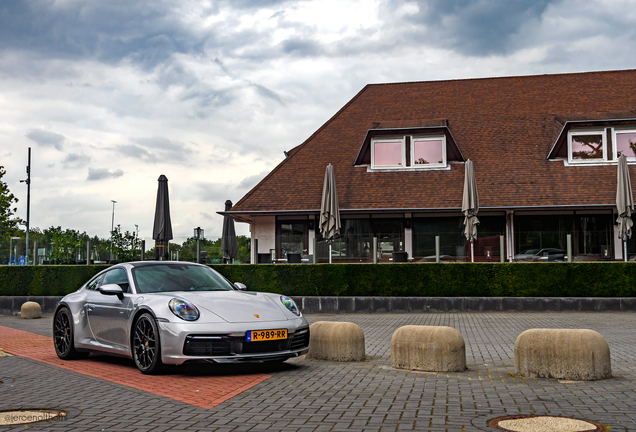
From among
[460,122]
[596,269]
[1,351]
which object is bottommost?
[1,351]

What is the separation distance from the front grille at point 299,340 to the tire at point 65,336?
3.29 metres

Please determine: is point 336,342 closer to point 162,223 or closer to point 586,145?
point 162,223

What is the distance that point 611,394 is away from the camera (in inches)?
259

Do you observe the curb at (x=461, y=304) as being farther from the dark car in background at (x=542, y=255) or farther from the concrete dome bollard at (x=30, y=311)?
the concrete dome bollard at (x=30, y=311)

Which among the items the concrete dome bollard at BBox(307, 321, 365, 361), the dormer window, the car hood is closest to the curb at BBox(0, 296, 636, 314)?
the dormer window

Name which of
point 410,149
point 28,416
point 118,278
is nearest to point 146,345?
point 118,278

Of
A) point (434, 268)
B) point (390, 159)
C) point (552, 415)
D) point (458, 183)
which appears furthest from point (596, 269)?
point (552, 415)

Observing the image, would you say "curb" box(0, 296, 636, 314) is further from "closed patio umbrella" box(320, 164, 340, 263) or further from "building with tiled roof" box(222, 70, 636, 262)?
"closed patio umbrella" box(320, 164, 340, 263)

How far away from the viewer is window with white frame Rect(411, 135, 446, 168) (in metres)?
27.1

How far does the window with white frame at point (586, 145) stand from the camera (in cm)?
2620

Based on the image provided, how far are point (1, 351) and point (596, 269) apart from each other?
15176mm

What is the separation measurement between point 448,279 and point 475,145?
966 cm

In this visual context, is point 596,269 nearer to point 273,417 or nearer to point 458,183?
point 458,183

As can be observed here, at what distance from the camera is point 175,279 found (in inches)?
362
